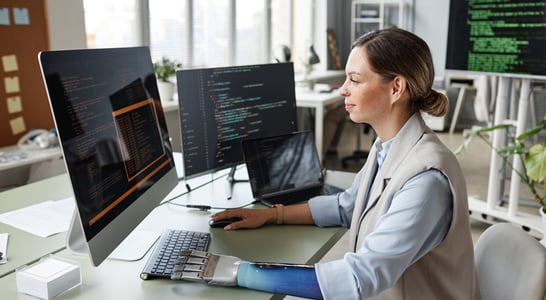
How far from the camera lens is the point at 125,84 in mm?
1300

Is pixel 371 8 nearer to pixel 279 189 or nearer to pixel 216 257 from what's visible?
pixel 279 189

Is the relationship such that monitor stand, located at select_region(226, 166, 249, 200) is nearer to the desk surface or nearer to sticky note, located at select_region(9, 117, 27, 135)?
the desk surface

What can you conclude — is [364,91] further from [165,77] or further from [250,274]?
[165,77]

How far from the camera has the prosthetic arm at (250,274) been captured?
1088 mm

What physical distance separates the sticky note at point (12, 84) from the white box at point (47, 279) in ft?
7.05

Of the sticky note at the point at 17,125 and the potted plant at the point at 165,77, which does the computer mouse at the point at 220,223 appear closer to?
the sticky note at the point at 17,125

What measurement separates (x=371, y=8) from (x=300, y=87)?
3593mm

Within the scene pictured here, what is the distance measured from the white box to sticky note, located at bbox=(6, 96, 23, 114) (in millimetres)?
2155

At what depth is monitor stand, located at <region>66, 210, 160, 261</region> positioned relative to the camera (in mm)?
1220

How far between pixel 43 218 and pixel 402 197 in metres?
1.10

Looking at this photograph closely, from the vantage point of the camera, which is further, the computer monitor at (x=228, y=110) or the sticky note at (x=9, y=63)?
the sticky note at (x=9, y=63)

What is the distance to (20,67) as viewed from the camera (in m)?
3.01

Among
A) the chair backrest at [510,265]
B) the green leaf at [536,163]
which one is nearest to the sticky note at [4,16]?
the chair backrest at [510,265]

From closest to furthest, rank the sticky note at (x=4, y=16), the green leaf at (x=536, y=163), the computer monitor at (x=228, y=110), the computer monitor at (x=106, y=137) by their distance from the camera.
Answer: the computer monitor at (x=106, y=137), the computer monitor at (x=228, y=110), the green leaf at (x=536, y=163), the sticky note at (x=4, y=16)
